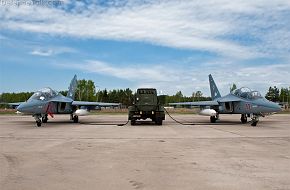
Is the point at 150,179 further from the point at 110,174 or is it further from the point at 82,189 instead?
the point at 82,189

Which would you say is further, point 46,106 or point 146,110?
point 146,110

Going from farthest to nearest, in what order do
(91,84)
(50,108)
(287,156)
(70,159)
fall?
(91,84) < (50,108) < (287,156) < (70,159)

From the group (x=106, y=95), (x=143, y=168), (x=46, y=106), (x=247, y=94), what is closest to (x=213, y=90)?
(x=247, y=94)

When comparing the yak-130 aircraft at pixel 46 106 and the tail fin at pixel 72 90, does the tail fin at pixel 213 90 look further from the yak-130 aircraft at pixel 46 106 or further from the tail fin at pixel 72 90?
the tail fin at pixel 72 90

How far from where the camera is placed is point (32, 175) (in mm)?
6113

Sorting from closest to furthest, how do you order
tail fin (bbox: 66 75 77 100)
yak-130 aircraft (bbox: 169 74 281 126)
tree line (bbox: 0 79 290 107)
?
1. yak-130 aircraft (bbox: 169 74 281 126)
2. tail fin (bbox: 66 75 77 100)
3. tree line (bbox: 0 79 290 107)

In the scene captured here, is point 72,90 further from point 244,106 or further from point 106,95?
point 106,95

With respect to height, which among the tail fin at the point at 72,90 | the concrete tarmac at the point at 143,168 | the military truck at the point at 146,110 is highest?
the tail fin at the point at 72,90

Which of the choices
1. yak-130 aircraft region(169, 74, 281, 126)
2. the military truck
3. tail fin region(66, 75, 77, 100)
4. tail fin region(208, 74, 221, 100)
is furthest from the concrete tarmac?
tail fin region(208, 74, 221, 100)

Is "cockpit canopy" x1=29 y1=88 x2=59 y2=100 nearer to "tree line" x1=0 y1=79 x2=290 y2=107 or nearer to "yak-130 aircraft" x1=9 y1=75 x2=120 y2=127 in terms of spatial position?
"yak-130 aircraft" x1=9 y1=75 x2=120 y2=127

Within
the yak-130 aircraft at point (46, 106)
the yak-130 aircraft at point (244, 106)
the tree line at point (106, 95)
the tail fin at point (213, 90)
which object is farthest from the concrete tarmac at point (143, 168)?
the tree line at point (106, 95)

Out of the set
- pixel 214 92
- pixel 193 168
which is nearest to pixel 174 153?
pixel 193 168

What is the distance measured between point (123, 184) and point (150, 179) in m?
0.55

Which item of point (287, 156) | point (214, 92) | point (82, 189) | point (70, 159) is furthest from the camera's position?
point (214, 92)
